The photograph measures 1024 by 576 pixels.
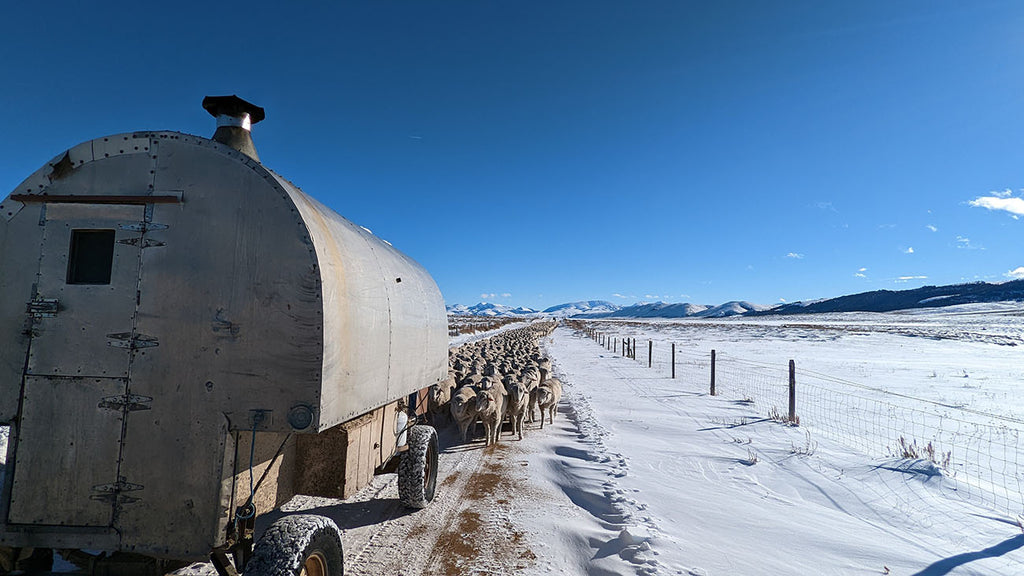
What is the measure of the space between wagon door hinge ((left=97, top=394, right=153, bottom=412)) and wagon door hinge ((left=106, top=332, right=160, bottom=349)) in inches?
13.2

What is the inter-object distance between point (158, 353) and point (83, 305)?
2.04 ft

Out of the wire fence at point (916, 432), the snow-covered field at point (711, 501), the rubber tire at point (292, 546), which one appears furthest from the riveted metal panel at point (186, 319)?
the wire fence at point (916, 432)

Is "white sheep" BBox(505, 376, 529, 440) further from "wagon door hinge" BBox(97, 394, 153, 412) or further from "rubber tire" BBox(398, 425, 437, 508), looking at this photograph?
"wagon door hinge" BBox(97, 394, 153, 412)

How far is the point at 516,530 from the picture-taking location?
5488mm

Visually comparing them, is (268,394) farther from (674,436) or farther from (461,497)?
(674,436)

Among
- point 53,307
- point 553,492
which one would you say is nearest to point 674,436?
point 553,492

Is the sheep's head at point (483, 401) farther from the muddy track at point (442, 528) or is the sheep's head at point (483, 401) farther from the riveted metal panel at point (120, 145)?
the riveted metal panel at point (120, 145)

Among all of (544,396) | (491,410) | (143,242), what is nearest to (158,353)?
(143,242)

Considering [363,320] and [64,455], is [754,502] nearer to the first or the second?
[363,320]

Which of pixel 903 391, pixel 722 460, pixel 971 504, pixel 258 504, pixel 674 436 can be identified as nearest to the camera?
pixel 258 504

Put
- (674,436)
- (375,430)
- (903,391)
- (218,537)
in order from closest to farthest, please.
Answer: (218,537)
(375,430)
(674,436)
(903,391)

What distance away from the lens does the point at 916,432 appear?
31.7 ft

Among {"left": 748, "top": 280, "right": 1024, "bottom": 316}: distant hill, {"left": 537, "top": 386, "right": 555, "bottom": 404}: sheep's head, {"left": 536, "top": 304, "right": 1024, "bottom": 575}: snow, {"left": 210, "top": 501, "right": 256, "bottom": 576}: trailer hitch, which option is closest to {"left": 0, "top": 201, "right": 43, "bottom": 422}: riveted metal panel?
{"left": 210, "top": 501, "right": 256, "bottom": 576}: trailer hitch

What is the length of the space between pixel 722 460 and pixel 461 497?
15.3 ft
